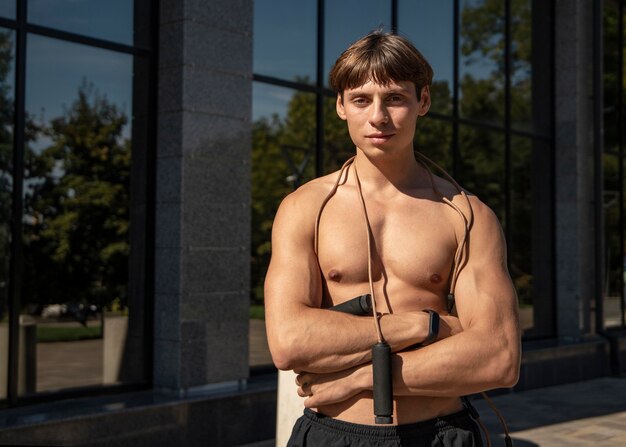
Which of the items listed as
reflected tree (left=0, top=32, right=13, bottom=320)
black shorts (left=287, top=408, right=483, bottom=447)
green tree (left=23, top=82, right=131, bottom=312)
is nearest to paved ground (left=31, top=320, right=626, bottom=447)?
green tree (left=23, top=82, right=131, bottom=312)

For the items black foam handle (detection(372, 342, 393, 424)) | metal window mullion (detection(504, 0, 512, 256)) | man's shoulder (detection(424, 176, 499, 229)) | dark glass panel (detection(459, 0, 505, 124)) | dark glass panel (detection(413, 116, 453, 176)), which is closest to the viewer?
black foam handle (detection(372, 342, 393, 424))

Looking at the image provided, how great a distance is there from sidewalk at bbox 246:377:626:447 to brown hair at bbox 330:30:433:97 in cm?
663

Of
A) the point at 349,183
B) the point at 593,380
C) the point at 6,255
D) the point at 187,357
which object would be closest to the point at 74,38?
the point at 6,255

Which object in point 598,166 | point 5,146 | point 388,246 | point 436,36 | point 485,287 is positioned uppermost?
point 436,36

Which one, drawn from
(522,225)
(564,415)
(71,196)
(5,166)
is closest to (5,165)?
(5,166)

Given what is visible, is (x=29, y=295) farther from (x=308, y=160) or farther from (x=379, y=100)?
(x=379, y=100)

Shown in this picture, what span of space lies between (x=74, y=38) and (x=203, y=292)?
2.72 meters

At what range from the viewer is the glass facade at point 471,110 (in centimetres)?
1034

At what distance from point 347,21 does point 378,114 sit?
9121 mm

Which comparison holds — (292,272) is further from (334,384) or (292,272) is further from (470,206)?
(470,206)

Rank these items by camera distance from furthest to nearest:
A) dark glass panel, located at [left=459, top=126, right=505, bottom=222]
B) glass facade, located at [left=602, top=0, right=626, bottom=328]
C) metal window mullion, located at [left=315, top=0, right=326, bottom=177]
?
1. glass facade, located at [left=602, top=0, right=626, bottom=328]
2. dark glass panel, located at [left=459, top=126, right=505, bottom=222]
3. metal window mullion, located at [left=315, top=0, right=326, bottom=177]

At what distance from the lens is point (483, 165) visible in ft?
43.9

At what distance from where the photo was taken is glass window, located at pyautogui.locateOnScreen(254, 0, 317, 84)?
10.1 meters

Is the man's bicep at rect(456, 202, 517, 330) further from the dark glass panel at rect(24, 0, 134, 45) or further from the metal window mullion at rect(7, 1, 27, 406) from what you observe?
the dark glass panel at rect(24, 0, 134, 45)
